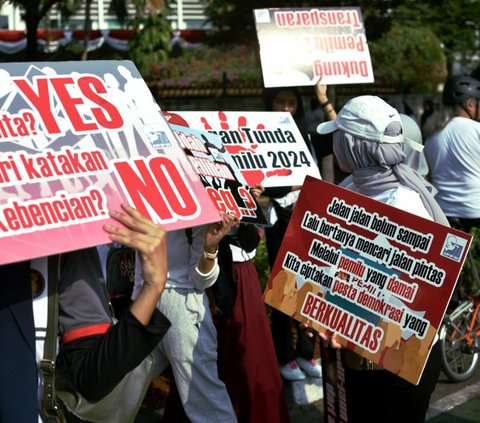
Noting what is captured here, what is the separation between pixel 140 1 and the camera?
16703mm

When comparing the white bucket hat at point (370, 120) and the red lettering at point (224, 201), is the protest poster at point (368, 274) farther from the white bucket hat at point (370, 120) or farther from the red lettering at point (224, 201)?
the red lettering at point (224, 201)

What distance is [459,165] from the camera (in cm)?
591

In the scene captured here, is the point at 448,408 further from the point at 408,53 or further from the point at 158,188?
the point at 408,53

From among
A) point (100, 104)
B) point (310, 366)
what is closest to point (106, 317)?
point (100, 104)

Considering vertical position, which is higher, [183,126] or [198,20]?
[183,126]

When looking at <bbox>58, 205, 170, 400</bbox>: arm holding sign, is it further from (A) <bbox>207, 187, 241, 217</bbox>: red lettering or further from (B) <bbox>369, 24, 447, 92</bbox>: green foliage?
(B) <bbox>369, 24, 447, 92</bbox>: green foliage

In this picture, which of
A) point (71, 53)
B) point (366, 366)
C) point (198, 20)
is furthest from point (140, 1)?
point (198, 20)

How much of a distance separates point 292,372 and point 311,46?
2.26 metres

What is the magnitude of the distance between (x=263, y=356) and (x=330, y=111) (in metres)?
1.66

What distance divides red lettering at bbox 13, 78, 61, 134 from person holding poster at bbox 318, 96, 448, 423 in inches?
47.6

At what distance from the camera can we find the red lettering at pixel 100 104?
228 cm

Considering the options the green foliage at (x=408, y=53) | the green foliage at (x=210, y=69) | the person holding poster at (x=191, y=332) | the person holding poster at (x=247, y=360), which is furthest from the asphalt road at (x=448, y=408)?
the green foliage at (x=408, y=53)

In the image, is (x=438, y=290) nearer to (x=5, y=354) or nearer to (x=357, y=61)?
(x=5, y=354)

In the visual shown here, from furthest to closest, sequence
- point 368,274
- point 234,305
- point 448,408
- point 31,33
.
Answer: point 31,33
point 448,408
point 234,305
point 368,274
